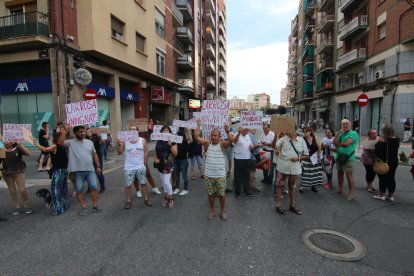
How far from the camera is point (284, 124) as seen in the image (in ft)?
17.2

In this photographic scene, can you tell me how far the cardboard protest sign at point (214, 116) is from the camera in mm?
5770

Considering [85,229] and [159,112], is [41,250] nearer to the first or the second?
[85,229]

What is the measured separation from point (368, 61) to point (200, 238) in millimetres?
24206

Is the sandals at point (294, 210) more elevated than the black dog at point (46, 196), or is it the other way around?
the black dog at point (46, 196)

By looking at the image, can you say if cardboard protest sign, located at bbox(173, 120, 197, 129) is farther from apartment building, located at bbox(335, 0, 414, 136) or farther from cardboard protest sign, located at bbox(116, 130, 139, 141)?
apartment building, located at bbox(335, 0, 414, 136)

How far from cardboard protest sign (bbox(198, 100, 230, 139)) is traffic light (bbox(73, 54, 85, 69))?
9.60 m

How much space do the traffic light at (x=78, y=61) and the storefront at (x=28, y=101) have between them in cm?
135

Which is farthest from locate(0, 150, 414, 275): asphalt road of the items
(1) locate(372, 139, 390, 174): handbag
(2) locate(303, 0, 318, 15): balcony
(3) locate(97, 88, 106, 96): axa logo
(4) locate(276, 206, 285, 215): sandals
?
(2) locate(303, 0, 318, 15): balcony

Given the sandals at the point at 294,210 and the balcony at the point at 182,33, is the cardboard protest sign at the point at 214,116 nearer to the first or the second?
the sandals at the point at 294,210

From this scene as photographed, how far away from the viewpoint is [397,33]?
713 inches

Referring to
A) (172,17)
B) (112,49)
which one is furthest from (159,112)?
(112,49)

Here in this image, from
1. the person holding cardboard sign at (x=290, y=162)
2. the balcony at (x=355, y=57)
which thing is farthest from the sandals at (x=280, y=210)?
the balcony at (x=355, y=57)

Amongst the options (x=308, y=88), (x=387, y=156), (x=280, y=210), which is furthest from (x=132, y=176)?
(x=308, y=88)

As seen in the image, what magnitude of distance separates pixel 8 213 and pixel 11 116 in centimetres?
1053
